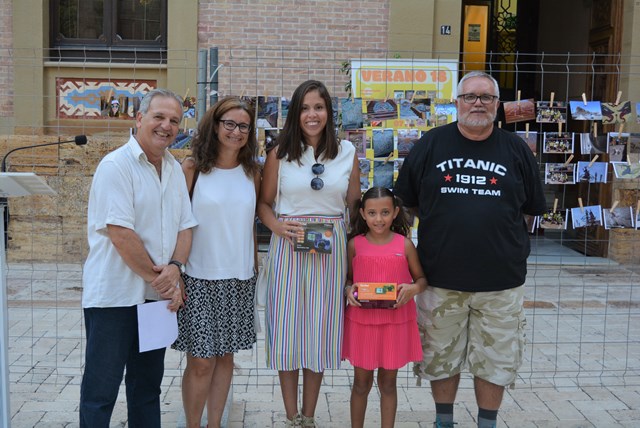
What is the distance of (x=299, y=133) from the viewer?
3.88 meters

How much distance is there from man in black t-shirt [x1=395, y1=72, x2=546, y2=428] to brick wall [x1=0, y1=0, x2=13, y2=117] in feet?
24.0

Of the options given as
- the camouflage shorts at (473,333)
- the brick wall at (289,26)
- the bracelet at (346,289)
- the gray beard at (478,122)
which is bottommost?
the camouflage shorts at (473,333)

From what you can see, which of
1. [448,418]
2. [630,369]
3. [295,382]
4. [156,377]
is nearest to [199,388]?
[156,377]

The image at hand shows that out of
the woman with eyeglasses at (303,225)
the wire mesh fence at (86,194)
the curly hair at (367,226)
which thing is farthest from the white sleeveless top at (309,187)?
the wire mesh fence at (86,194)

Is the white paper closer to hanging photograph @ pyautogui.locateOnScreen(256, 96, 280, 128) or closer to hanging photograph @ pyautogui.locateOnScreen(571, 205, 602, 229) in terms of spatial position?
hanging photograph @ pyautogui.locateOnScreen(256, 96, 280, 128)

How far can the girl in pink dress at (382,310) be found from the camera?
3.80m

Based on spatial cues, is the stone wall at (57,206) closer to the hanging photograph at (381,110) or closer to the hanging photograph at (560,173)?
the hanging photograph at (381,110)

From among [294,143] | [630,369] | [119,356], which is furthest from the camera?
[630,369]

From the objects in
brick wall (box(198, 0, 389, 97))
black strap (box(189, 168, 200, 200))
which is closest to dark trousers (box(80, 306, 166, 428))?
black strap (box(189, 168, 200, 200))

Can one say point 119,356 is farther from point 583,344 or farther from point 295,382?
point 583,344

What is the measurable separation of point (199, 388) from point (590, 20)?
9537 mm

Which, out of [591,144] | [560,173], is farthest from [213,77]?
[591,144]

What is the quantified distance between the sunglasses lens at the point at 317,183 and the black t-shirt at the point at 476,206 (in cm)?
52

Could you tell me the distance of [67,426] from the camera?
4.36 meters
